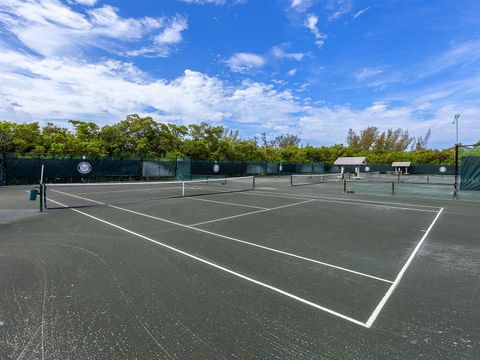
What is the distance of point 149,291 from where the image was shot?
4.20 meters

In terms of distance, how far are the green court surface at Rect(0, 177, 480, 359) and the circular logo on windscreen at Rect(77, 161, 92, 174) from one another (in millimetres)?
18595

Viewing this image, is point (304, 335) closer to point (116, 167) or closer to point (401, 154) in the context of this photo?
point (116, 167)

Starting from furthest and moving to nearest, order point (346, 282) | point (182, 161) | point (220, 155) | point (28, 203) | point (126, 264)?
point (220, 155) < point (182, 161) < point (28, 203) < point (126, 264) < point (346, 282)

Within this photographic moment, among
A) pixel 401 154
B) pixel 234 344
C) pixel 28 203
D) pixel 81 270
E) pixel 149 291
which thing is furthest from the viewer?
pixel 401 154

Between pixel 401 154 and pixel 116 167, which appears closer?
pixel 116 167

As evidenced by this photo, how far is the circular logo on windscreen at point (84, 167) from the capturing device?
83.6 ft

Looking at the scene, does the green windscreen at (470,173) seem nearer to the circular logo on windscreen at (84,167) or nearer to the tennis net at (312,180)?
the tennis net at (312,180)

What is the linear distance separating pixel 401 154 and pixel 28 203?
81.5 meters

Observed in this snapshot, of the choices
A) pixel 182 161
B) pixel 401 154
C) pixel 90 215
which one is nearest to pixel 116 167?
pixel 182 161

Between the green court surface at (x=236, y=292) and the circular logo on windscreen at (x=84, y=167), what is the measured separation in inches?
732

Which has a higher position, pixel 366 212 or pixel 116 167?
pixel 116 167

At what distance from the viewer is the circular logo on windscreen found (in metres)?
25.5

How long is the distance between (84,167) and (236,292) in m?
26.0

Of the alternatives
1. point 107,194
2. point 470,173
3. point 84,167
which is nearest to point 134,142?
point 84,167
